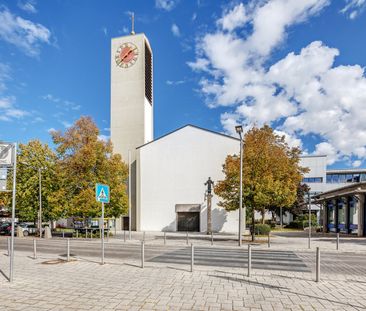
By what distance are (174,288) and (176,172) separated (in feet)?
94.9

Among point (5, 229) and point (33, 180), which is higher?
point (33, 180)

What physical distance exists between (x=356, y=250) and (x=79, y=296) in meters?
16.8

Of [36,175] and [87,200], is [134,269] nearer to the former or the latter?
[87,200]

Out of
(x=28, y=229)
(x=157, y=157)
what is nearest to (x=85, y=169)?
(x=28, y=229)

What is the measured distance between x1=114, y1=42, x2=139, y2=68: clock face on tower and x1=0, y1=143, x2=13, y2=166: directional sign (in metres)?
34.7

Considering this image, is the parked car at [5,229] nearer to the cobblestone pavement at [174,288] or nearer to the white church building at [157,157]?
the white church building at [157,157]

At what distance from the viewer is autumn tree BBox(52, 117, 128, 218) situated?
2611 centimetres

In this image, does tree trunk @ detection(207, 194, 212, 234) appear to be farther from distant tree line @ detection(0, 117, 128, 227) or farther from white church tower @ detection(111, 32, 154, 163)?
white church tower @ detection(111, 32, 154, 163)

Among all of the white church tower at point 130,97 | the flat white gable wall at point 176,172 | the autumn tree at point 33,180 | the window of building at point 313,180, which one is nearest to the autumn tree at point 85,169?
the autumn tree at point 33,180

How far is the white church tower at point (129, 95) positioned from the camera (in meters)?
39.8

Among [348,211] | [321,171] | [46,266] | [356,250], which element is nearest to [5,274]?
[46,266]

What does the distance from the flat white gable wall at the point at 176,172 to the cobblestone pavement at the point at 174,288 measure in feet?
80.6

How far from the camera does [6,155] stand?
27.5ft

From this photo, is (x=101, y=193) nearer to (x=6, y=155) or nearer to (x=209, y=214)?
(x=6, y=155)
